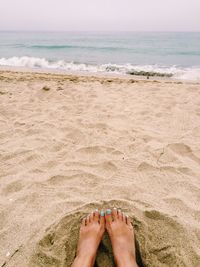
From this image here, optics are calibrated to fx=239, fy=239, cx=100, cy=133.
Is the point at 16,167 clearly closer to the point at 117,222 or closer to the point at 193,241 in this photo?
the point at 117,222

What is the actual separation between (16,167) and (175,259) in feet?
5.30

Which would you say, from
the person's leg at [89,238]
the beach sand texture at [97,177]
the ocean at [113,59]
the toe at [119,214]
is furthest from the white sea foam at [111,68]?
the person's leg at [89,238]

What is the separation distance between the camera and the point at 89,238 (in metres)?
1.58

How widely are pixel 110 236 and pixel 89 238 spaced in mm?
173

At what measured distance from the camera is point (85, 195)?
1947mm

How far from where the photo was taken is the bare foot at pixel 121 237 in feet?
4.74

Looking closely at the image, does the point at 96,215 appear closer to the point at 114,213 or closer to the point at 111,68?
the point at 114,213

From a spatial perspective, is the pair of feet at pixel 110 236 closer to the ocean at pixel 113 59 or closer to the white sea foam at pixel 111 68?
the ocean at pixel 113 59

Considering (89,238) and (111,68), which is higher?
(89,238)

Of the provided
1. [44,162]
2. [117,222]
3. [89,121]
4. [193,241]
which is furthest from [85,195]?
[89,121]

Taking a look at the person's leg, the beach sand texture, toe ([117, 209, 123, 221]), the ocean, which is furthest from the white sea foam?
the person's leg

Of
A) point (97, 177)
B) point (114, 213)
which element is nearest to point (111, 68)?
point (97, 177)

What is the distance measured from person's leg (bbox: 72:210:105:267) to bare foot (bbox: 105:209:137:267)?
0.06 m

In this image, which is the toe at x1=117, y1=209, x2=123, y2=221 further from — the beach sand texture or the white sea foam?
the white sea foam
